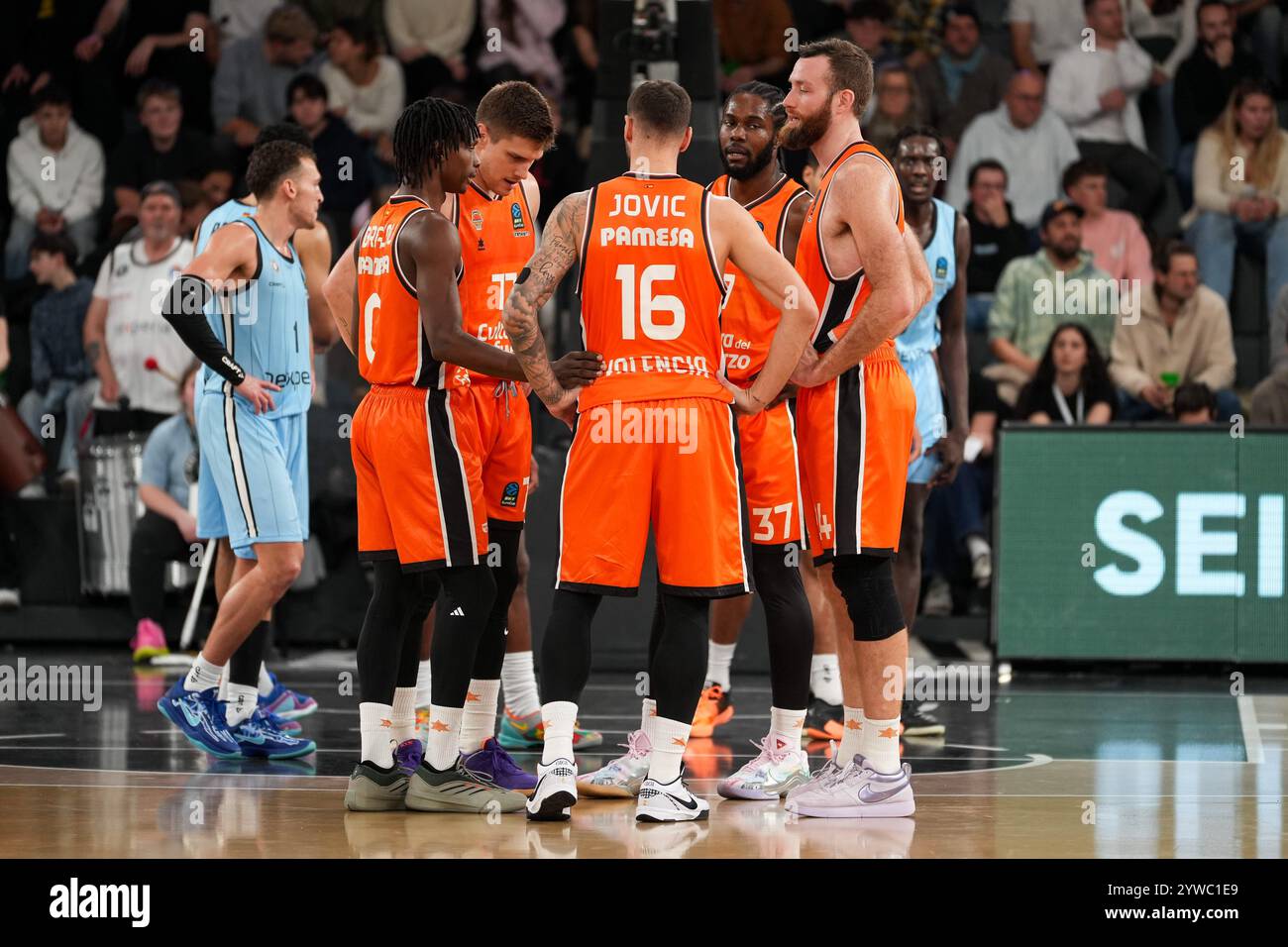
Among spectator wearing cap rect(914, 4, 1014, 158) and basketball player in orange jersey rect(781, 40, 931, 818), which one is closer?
basketball player in orange jersey rect(781, 40, 931, 818)

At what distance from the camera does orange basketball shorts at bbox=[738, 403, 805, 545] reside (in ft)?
20.5

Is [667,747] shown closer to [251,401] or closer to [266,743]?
[266,743]

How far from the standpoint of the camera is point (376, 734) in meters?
5.75

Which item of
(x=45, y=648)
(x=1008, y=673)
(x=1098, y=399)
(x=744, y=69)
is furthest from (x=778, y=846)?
(x=744, y=69)

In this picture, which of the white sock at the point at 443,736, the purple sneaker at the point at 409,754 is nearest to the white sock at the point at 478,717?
the purple sneaker at the point at 409,754

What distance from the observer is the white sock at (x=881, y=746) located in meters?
5.69

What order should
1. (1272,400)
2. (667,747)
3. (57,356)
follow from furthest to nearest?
(57,356), (1272,400), (667,747)

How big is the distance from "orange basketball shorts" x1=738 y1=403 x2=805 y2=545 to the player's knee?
1.69 ft

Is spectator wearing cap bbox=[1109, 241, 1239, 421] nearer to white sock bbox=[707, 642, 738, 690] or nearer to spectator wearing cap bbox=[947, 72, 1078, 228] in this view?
spectator wearing cap bbox=[947, 72, 1078, 228]

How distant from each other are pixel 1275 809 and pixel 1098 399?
192 inches

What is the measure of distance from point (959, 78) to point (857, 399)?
7821 mm

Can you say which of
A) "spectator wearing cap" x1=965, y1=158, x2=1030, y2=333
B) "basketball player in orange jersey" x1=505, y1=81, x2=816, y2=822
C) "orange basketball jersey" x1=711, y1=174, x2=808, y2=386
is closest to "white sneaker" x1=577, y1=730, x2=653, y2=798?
"basketball player in orange jersey" x1=505, y1=81, x2=816, y2=822

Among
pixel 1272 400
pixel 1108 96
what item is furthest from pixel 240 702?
pixel 1108 96
